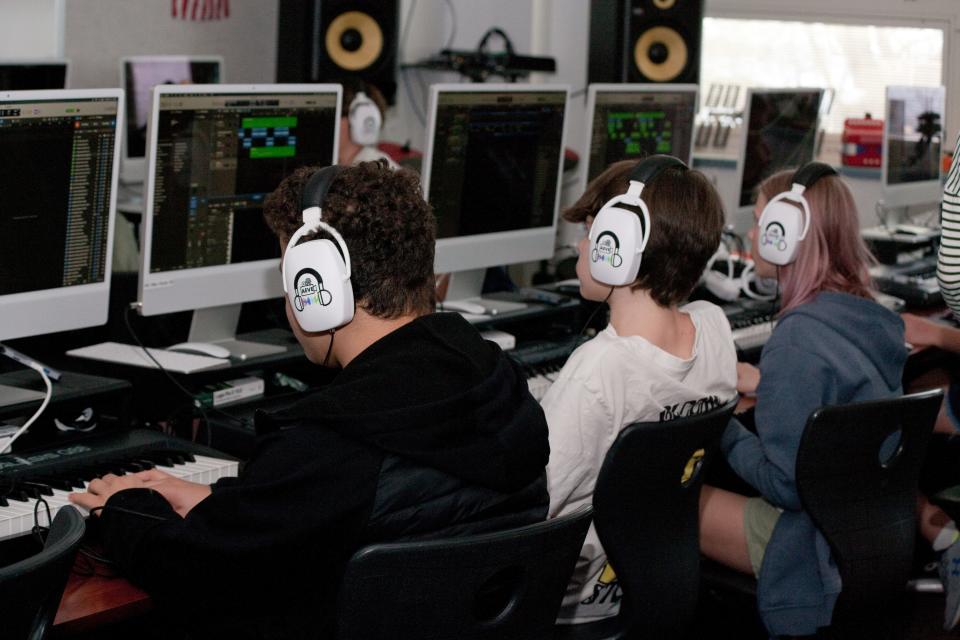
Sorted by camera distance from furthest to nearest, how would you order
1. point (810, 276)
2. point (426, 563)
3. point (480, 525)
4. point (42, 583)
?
point (810, 276) < point (480, 525) < point (426, 563) < point (42, 583)

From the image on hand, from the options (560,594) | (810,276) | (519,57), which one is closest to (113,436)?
(560,594)

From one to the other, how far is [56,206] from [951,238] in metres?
1.60

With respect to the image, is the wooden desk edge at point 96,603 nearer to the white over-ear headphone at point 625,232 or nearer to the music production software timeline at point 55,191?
the music production software timeline at point 55,191

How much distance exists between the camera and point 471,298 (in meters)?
3.11

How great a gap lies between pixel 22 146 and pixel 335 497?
99 cm

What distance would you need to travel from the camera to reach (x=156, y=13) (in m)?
5.36

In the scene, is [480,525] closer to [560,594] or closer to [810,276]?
[560,594]

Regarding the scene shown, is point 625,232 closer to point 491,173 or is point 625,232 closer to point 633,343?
point 633,343

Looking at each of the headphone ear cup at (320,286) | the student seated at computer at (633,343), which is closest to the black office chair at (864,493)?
the student seated at computer at (633,343)

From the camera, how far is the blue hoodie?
7.36ft

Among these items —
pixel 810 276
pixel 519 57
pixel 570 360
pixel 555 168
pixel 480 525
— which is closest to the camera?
pixel 480 525

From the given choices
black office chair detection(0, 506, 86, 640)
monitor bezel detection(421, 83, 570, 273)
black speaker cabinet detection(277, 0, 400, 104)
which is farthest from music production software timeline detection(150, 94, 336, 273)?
black speaker cabinet detection(277, 0, 400, 104)

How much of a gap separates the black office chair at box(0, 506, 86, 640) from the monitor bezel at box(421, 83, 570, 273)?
158cm

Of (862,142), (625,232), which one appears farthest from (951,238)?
(862,142)
